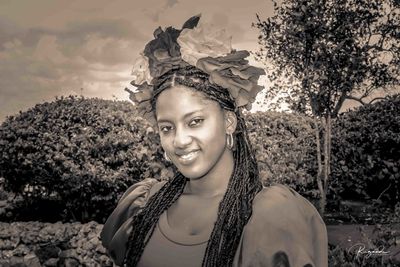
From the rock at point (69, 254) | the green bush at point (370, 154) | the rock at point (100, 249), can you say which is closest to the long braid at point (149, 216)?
the rock at point (100, 249)

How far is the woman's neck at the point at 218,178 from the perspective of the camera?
2.06 m

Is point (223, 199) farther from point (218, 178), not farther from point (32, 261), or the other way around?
point (32, 261)

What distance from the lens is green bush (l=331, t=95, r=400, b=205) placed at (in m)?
9.89

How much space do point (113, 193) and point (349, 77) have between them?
4.88 metres

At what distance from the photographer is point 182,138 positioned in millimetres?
1986

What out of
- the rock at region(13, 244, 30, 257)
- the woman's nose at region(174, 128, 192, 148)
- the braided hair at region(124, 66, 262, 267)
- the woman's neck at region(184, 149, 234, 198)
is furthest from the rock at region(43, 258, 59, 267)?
the woman's nose at region(174, 128, 192, 148)

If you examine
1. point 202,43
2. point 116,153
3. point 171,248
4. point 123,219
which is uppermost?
point 116,153

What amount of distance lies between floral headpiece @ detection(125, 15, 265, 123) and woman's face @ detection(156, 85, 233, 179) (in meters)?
0.11

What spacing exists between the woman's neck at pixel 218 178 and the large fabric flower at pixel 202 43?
40 centimetres

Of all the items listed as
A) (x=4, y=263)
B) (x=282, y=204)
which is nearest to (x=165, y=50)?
(x=282, y=204)

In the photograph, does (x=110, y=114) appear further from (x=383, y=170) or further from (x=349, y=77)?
(x=383, y=170)

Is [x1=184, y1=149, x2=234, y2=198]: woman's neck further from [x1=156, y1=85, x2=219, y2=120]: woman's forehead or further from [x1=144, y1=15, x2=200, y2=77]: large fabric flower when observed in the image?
[x1=144, y1=15, x2=200, y2=77]: large fabric flower

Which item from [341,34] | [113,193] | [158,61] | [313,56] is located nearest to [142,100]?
[158,61]

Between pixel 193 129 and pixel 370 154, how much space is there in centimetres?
875
